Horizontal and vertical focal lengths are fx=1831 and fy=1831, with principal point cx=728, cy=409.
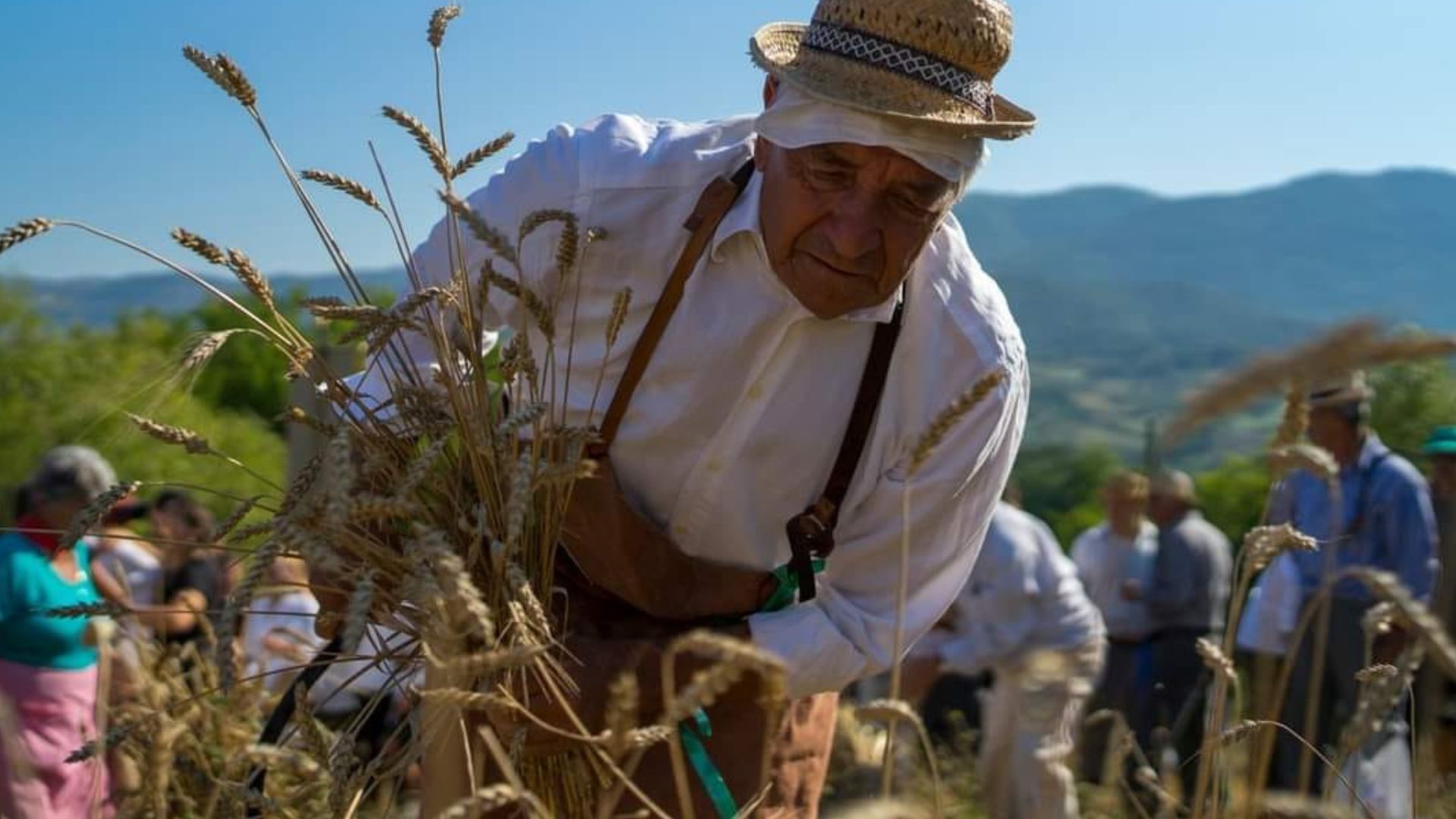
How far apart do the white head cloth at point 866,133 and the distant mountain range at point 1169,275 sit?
105 ft

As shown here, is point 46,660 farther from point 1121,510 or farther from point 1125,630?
point 1121,510

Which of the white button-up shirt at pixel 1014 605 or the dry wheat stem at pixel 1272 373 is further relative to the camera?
the white button-up shirt at pixel 1014 605

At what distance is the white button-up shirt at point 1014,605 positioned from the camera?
257 inches

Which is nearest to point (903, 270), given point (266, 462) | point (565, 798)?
point (565, 798)

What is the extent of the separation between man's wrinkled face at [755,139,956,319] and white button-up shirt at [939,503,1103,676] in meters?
4.19

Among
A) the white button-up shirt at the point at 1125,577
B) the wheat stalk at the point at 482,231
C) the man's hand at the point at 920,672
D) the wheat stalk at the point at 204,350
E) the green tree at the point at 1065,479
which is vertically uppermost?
the wheat stalk at the point at 482,231

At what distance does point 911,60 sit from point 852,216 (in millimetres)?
222

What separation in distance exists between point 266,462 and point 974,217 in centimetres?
10656

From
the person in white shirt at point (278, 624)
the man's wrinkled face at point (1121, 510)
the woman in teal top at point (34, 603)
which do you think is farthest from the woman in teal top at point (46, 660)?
the man's wrinkled face at point (1121, 510)

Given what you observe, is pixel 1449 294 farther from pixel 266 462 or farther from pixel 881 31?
pixel 881 31

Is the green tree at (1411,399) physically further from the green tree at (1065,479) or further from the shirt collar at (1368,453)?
the shirt collar at (1368,453)

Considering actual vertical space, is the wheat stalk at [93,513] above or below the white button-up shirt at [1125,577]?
above

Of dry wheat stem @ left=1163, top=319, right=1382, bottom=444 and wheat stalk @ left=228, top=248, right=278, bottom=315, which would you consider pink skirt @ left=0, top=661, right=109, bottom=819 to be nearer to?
wheat stalk @ left=228, top=248, right=278, bottom=315

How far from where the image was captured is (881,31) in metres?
2.36
